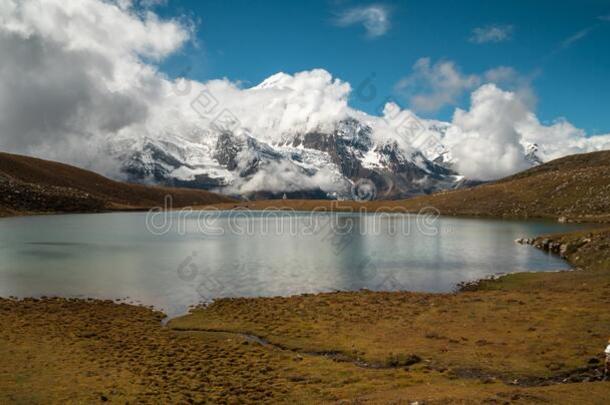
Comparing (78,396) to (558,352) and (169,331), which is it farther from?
(558,352)

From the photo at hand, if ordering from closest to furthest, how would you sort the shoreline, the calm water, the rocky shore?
the rocky shore, the shoreline, the calm water

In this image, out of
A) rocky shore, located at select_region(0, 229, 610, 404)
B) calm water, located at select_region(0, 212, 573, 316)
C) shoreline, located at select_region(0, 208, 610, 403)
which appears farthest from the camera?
calm water, located at select_region(0, 212, 573, 316)

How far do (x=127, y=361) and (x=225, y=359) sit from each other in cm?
652

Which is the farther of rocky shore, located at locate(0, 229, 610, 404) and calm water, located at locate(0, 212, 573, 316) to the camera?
calm water, located at locate(0, 212, 573, 316)

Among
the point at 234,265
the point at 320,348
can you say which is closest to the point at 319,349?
the point at 320,348

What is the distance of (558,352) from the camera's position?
104ft

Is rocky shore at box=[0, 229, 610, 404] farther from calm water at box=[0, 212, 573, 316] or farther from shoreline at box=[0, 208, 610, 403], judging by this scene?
calm water at box=[0, 212, 573, 316]

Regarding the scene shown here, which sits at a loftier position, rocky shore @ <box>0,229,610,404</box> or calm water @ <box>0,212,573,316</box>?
calm water @ <box>0,212,573,316</box>

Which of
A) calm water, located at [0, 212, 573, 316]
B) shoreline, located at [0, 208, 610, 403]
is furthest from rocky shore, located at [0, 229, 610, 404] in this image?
calm water, located at [0, 212, 573, 316]

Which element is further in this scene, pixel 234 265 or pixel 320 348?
pixel 234 265

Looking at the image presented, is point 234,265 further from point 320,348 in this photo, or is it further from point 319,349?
point 319,349

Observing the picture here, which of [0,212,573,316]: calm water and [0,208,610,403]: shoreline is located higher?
[0,212,573,316]: calm water

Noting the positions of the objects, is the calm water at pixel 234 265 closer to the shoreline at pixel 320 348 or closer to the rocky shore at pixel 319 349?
the shoreline at pixel 320 348

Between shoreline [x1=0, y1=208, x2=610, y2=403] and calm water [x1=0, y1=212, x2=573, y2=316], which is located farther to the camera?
calm water [x1=0, y1=212, x2=573, y2=316]
